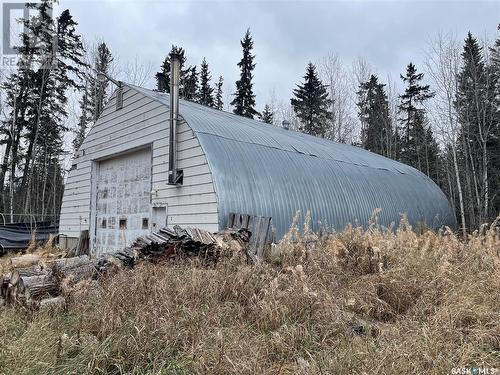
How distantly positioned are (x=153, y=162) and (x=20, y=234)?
24.7 feet

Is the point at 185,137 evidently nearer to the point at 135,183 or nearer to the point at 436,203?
the point at 135,183

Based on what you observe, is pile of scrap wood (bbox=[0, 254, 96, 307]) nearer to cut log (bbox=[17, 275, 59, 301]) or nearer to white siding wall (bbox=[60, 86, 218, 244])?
cut log (bbox=[17, 275, 59, 301])

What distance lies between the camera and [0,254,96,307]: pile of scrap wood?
16.4ft

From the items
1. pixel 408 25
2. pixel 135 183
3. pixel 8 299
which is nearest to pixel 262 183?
pixel 135 183

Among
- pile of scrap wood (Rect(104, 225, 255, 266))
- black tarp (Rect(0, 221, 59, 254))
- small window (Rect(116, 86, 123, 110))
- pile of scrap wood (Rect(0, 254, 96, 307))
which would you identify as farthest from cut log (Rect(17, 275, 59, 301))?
black tarp (Rect(0, 221, 59, 254))

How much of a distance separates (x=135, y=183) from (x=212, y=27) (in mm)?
9287

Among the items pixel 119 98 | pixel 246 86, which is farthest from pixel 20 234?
pixel 246 86

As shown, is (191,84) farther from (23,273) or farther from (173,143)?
(23,273)

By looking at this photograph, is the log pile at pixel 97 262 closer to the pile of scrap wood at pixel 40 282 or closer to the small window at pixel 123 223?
the pile of scrap wood at pixel 40 282

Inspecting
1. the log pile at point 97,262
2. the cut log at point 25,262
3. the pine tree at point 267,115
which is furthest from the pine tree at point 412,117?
the cut log at point 25,262

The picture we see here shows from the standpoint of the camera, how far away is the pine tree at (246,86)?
115 ft

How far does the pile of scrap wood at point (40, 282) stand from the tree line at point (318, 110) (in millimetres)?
16468

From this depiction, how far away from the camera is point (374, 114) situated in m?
33.4

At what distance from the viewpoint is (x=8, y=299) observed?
5293 millimetres
